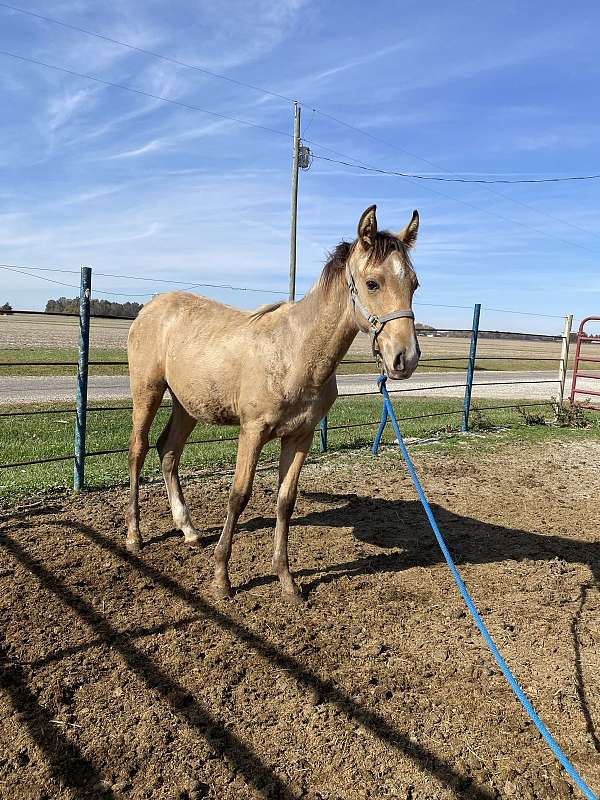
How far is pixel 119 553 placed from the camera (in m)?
4.32

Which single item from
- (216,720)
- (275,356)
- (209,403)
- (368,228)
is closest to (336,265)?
(368,228)

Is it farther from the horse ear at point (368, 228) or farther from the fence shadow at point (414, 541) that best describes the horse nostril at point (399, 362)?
the fence shadow at point (414, 541)

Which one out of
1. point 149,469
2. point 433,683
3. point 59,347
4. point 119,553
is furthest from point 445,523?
point 59,347

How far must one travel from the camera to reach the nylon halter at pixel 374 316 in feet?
10.1

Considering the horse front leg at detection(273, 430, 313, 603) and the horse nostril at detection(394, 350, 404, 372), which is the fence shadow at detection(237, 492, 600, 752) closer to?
the horse front leg at detection(273, 430, 313, 603)

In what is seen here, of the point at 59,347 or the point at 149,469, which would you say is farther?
the point at 59,347

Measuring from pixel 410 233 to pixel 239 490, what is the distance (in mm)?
1992

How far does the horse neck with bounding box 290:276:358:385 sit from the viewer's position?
3523 millimetres

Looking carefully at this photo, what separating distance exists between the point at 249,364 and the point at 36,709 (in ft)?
7.38

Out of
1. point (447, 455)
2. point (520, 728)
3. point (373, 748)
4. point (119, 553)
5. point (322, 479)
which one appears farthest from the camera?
point (447, 455)

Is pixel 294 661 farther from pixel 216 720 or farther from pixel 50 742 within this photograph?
pixel 50 742

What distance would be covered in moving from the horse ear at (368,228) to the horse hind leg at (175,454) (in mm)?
2244

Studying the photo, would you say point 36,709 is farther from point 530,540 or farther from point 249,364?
point 530,540

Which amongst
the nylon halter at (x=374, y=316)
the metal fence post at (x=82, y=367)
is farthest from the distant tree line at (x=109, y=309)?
the nylon halter at (x=374, y=316)
